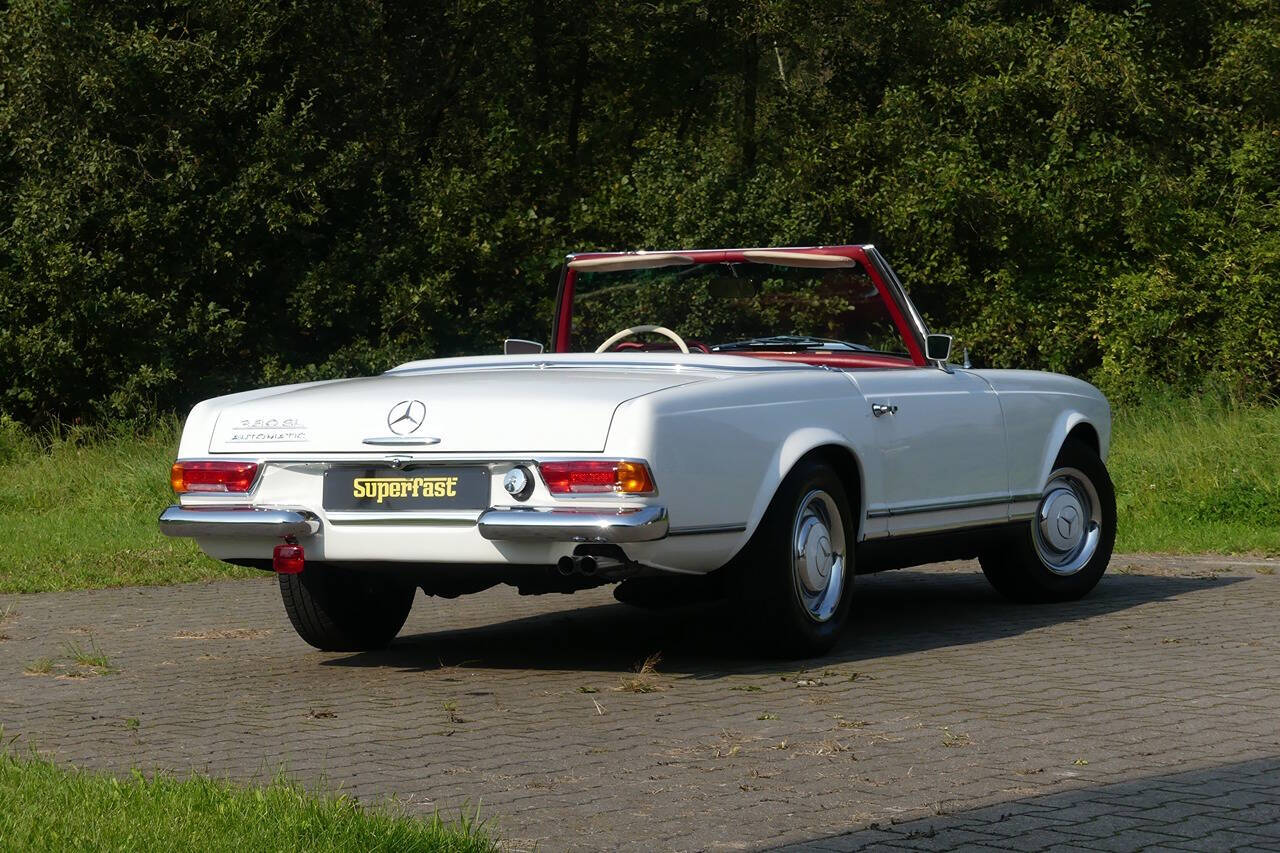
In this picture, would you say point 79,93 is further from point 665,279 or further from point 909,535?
point 909,535

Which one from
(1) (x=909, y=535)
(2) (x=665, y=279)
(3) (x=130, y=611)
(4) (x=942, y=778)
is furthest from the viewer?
(3) (x=130, y=611)

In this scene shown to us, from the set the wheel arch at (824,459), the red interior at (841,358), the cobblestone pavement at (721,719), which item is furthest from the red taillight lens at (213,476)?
the red interior at (841,358)

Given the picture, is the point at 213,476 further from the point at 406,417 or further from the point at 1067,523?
the point at 1067,523

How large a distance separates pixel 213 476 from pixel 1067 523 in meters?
4.28

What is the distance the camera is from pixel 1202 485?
559 inches

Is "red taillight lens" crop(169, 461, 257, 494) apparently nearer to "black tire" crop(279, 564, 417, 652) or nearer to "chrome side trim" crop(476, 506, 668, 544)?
"black tire" crop(279, 564, 417, 652)

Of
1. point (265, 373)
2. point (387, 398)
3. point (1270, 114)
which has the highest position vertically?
point (1270, 114)

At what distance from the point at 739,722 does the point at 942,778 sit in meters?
0.98

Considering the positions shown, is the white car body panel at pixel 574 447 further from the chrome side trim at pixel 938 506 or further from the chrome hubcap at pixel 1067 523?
the chrome hubcap at pixel 1067 523

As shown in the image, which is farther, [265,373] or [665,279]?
[265,373]


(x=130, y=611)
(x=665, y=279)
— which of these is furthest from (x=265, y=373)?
(x=665, y=279)

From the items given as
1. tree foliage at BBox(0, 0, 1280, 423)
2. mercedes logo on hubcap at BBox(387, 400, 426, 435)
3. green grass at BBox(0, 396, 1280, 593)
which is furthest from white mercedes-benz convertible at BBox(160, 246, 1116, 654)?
tree foliage at BBox(0, 0, 1280, 423)

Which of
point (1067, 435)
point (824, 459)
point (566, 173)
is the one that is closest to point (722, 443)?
point (824, 459)

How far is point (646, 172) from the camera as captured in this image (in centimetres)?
2456
